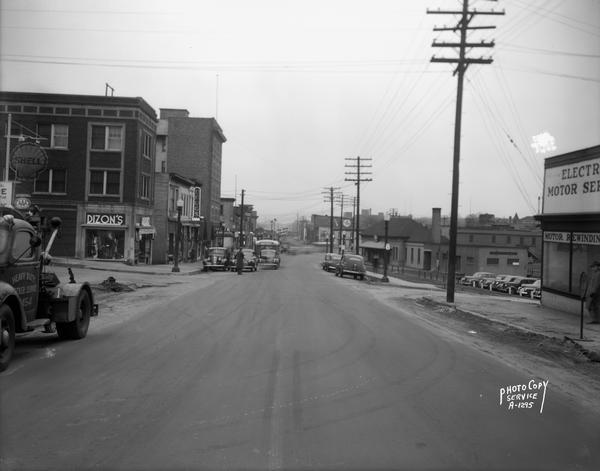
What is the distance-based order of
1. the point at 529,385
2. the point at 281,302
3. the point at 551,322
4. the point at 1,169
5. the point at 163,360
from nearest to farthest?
the point at 529,385
the point at 163,360
the point at 551,322
the point at 281,302
the point at 1,169

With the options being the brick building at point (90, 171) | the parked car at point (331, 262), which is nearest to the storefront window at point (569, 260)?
the brick building at point (90, 171)

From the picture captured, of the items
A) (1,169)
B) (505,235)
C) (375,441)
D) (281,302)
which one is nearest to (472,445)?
(375,441)

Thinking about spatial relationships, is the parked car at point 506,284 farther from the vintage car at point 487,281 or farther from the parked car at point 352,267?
the parked car at point 352,267

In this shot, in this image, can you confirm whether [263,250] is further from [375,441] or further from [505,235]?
[375,441]

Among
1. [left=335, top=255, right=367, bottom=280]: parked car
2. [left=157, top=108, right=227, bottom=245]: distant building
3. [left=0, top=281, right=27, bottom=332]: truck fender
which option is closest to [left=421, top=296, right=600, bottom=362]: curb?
[left=0, top=281, right=27, bottom=332]: truck fender

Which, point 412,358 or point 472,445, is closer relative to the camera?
point 472,445

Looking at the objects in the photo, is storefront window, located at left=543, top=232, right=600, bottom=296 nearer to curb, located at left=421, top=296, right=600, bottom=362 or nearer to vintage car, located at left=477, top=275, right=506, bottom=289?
curb, located at left=421, top=296, right=600, bottom=362

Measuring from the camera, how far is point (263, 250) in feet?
176

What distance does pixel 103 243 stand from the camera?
38281 millimetres

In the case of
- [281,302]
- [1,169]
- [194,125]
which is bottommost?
[281,302]

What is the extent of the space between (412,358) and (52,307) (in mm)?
6361

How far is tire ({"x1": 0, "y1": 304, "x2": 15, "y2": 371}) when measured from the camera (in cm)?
782

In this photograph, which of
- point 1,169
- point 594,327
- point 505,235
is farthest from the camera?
point 505,235

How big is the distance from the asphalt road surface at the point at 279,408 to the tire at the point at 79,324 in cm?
28
